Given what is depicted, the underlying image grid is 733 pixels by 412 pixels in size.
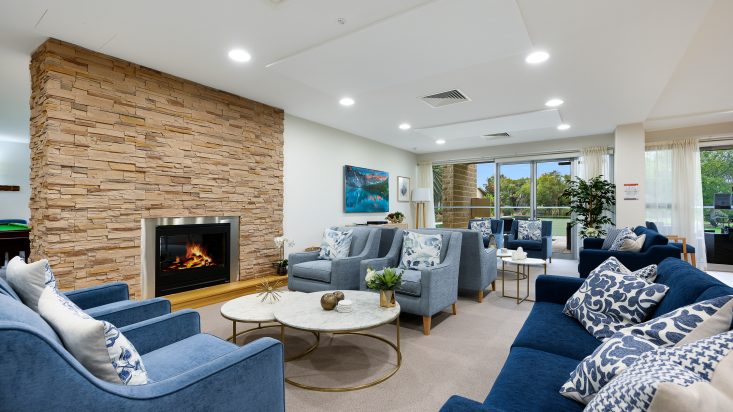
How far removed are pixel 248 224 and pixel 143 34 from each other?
2.43 m

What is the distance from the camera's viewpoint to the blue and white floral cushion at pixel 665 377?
0.68 meters

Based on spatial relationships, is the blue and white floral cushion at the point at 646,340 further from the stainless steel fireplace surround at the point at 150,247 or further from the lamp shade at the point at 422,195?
the lamp shade at the point at 422,195

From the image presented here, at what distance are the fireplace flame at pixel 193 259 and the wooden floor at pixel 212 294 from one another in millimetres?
301

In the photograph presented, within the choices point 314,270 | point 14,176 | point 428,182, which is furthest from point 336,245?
point 14,176

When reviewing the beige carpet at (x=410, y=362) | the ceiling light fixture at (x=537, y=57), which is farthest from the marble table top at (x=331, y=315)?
the ceiling light fixture at (x=537, y=57)

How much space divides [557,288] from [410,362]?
115 centimetres

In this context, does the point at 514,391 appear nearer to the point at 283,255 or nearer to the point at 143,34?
the point at 143,34

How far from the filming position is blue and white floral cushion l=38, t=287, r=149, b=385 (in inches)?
39.5

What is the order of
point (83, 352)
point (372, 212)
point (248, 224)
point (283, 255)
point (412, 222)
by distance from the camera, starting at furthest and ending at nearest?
1. point (412, 222)
2. point (372, 212)
3. point (283, 255)
4. point (248, 224)
5. point (83, 352)

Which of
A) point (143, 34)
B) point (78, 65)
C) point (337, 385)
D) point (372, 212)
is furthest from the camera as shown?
point (372, 212)

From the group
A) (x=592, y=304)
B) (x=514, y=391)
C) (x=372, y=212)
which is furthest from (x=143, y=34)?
(x=372, y=212)

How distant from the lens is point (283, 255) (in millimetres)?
5121

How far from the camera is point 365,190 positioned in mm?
6918

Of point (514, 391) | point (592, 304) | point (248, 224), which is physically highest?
point (248, 224)
